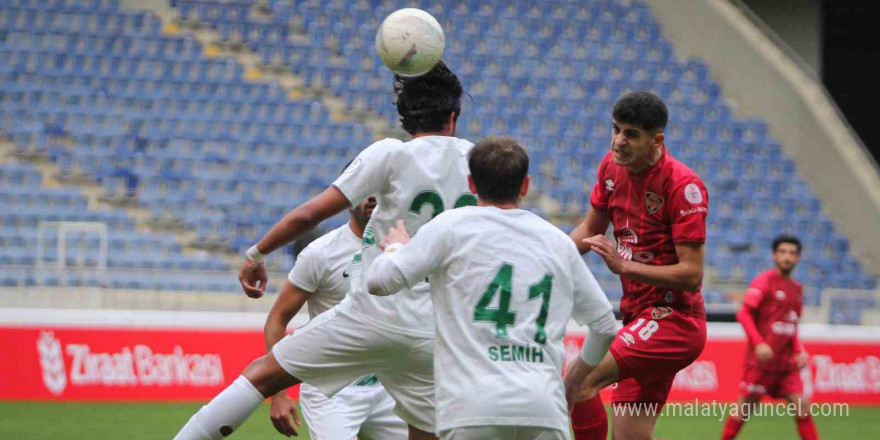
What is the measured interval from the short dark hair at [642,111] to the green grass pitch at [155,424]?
5074 millimetres

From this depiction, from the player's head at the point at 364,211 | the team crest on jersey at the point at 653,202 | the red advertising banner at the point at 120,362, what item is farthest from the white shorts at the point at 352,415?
the red advertising banner at the point at 120,362

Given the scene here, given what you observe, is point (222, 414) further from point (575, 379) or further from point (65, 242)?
point (65, 242)

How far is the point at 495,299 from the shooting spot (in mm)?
3783

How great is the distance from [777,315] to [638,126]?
15.9 ft

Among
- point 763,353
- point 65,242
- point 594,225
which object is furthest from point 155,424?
point 594,225

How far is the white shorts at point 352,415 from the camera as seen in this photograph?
5594 millimetres

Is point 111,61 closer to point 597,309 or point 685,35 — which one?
point 685,35

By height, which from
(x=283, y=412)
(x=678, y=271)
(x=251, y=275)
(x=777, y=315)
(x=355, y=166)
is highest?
(x=355, y=166)

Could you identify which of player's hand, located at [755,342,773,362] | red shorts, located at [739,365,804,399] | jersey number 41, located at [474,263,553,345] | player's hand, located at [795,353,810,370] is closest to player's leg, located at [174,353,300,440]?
jersey number 41, located at [474,263,553,345]

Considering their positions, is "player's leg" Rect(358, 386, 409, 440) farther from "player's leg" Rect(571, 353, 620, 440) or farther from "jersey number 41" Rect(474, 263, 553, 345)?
"jersey number 41" Rect(474, 263, 553, 345)

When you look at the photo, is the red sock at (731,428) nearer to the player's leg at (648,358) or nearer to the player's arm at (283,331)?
the player's leg at (648,358)

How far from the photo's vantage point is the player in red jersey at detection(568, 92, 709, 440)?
5.01 metres

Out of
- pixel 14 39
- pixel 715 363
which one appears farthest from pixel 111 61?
pixel 715 363

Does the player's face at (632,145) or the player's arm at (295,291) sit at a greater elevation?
the player's face at (632,145)
